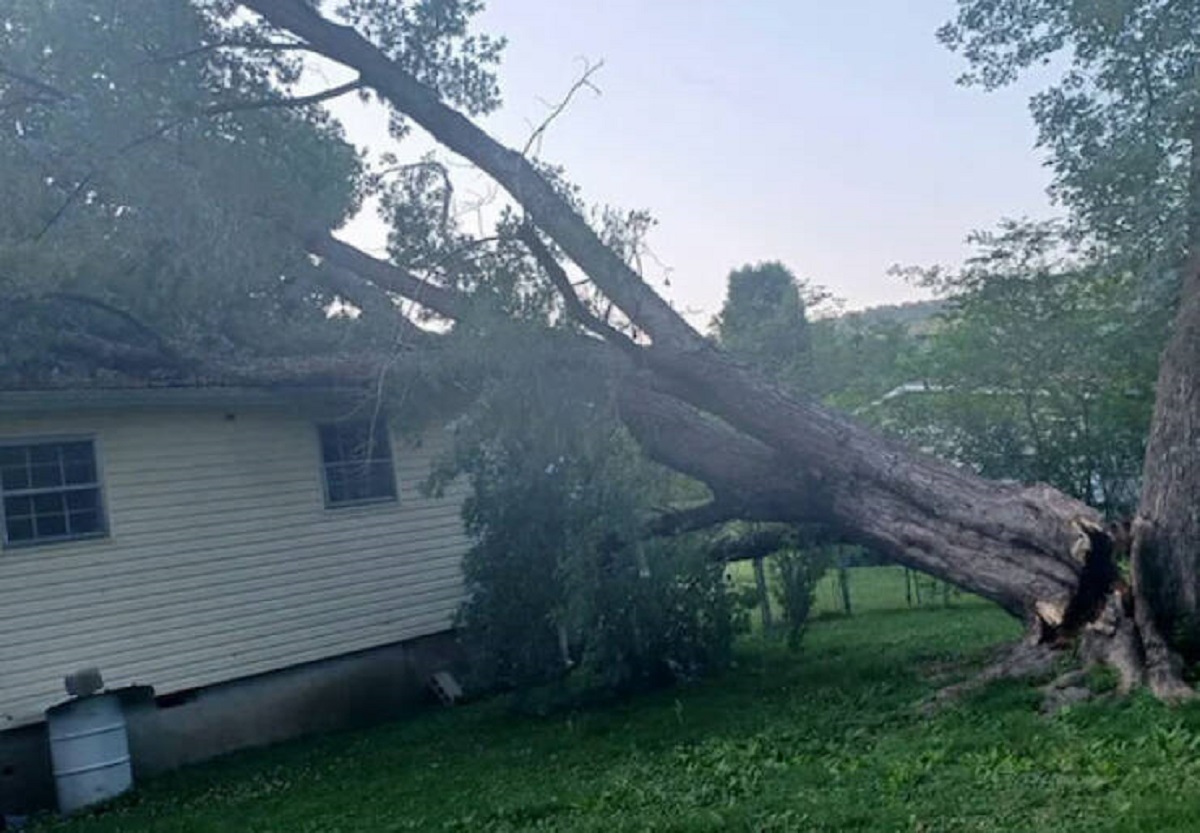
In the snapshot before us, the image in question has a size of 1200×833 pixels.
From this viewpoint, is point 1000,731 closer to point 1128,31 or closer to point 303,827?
point 303,827

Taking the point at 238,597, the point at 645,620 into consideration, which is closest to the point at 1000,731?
the point at 645,620

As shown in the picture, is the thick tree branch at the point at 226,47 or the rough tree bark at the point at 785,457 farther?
the thick tree branch at the point at 226,47

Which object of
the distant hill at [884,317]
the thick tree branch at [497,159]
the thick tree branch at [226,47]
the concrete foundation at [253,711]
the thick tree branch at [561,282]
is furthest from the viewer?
the distant hill at [884,317]

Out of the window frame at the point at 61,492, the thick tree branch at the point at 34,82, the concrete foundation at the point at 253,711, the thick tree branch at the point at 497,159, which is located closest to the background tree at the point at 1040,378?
the thick tree branch at the point at 497,159

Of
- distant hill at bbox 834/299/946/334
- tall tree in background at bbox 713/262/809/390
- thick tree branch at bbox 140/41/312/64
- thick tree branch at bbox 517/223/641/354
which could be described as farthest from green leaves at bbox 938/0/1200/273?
distant hill at bbox 834/299/946/334

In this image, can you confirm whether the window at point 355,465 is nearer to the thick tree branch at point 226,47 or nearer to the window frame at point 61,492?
the window frame at point 61,492

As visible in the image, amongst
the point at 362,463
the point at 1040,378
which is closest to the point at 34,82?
the point at 362,463

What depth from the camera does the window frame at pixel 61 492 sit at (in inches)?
352

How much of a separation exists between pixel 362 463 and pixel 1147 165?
23.7 feet

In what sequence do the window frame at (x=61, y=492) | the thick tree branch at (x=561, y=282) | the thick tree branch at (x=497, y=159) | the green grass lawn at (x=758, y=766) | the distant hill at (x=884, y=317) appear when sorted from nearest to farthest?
Result: the green grass lawn at (x=758, y=766)
the thick tree branch at (x=561, y=282)
the window frame at (x=61, y=492)
the thick tree branch at (x=497, y=159)
the distant hill at (x=884, y=317)

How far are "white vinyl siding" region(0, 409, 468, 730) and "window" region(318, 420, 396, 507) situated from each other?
0.11 m

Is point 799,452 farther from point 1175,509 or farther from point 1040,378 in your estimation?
point 1040,378

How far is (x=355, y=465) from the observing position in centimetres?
1131

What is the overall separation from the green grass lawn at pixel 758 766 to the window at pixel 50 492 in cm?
215
